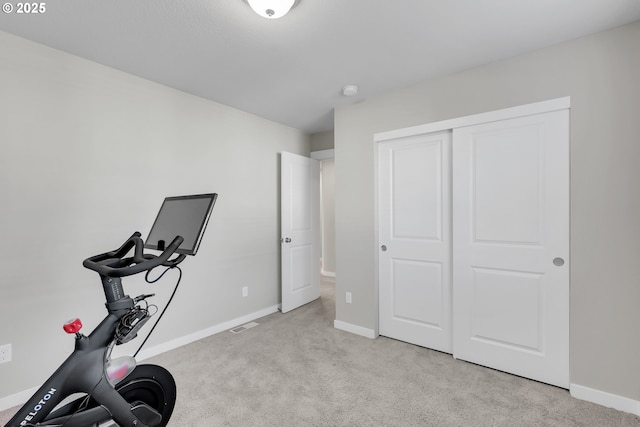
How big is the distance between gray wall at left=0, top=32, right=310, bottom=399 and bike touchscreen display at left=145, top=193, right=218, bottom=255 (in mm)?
1077

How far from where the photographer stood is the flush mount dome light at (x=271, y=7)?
5.21 ft

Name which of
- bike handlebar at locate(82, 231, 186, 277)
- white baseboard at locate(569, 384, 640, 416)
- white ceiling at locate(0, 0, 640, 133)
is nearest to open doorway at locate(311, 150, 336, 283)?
white ceiling at locate(0, 0, 640, 133)

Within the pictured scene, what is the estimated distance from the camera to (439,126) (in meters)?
2.59

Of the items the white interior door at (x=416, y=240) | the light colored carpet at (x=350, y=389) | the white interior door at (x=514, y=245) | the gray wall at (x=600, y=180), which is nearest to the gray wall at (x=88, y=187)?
the light colored carpet at (x=350, y=389)

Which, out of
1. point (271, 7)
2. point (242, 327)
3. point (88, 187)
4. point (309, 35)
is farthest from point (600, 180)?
point (88, 187)

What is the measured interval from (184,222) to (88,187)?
1356 millimetres

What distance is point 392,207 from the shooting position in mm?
2918

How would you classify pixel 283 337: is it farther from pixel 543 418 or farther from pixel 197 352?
pixel 543 418

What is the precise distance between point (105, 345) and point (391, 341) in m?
2.33

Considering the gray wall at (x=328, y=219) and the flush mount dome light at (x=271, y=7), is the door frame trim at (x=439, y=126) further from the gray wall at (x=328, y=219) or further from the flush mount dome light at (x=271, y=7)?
the gray wall at (x=328, y=219)

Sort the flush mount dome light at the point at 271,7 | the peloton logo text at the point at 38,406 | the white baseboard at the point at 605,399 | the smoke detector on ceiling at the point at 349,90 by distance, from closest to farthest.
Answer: the peloton logo text at the point at 38,406
the flush mount dome light at the point at 271,7
the white baseboard at the point at 605,399
the smoke detector on ceiling at the point at 349,90

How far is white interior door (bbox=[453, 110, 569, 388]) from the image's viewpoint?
2094mm

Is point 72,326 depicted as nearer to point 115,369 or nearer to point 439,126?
point 115,369

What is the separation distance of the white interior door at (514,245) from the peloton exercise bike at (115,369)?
2042 mm
